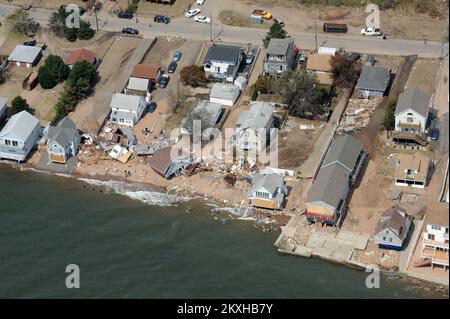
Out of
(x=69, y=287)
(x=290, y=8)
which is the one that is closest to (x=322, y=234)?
(x=69, y=287)

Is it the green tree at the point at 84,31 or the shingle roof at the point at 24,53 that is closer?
the shingle roof at the point at 24,53

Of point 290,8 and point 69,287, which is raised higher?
point 290,8

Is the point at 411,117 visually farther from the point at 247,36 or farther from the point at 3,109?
the point at 3,109

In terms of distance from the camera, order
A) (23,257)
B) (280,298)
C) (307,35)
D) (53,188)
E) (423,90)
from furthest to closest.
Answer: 1. (307,35)
2. (423,90)
3. (53,188)
4. (23,257)
5. (280,298)

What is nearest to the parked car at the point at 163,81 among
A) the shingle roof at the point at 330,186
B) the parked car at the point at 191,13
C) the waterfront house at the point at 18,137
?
the parked car at the point at 191,13

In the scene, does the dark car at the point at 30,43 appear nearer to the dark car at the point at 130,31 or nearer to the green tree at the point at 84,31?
the green tree at the point at 84,31

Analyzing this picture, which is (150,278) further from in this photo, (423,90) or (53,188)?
(423,90)

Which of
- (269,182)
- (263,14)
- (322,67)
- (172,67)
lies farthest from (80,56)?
(269,182)
